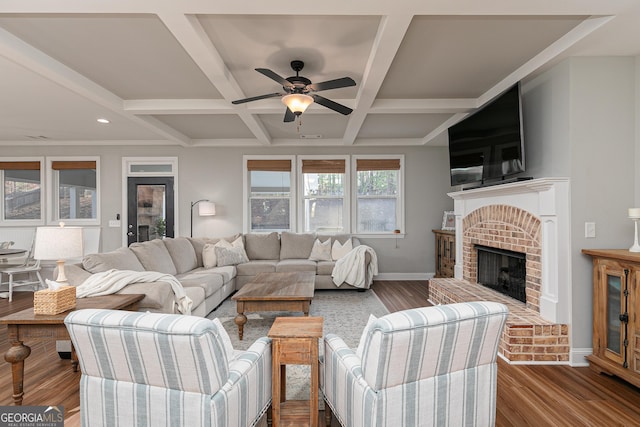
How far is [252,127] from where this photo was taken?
195 inches

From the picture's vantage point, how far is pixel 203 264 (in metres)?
5.34

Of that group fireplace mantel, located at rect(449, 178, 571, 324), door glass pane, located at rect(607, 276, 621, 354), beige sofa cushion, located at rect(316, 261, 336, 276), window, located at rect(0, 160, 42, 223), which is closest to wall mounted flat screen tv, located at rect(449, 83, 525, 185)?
fireplace mantel, located at rect(449, 178, 571, 324)

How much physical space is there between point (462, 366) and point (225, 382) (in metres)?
1.06

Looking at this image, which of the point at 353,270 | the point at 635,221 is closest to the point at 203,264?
the point at 353,270

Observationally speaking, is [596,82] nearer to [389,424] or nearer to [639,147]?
[639,147]

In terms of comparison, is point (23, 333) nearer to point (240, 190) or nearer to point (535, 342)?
point (535, 342)

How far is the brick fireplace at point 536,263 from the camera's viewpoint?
2846 millimetres

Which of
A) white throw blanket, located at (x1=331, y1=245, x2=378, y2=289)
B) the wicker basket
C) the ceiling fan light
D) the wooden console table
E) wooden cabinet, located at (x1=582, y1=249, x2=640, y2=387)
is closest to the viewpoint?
the wooden console table

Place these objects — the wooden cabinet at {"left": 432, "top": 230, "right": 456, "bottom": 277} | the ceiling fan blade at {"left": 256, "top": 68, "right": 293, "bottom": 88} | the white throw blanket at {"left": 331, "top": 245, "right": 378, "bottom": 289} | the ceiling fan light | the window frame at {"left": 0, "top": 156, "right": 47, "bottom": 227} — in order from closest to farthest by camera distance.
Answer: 1. the ceiling fan blade at {"left": 256, "top": 68, "right": 293, "bottom": 88}
2. the ceiling fan light
3. the white throw blanket at {"left": 331, "top": 245, "right": 378, "bottom": 289}
4. the wooden cabinet at {"left": 432, "top": 230, "right": 456, "bottom": 277}
5. the window frame at {"left": 0, "top": 156, "right": 47, "bottom": 227}

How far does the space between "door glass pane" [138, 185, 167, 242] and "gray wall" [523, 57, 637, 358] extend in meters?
6.09

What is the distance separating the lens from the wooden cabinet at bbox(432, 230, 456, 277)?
18.1 ft

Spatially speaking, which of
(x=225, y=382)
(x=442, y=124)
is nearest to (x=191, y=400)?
(x=225, y=382)

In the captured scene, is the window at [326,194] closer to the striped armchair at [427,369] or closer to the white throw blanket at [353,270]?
the white throw blanket at [353,270]

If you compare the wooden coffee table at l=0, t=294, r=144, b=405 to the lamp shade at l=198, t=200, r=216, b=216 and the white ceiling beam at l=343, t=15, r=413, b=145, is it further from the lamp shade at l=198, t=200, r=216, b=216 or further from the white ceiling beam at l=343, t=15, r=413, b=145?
the lamp shade at l=198, t=200, r=216, b=216
